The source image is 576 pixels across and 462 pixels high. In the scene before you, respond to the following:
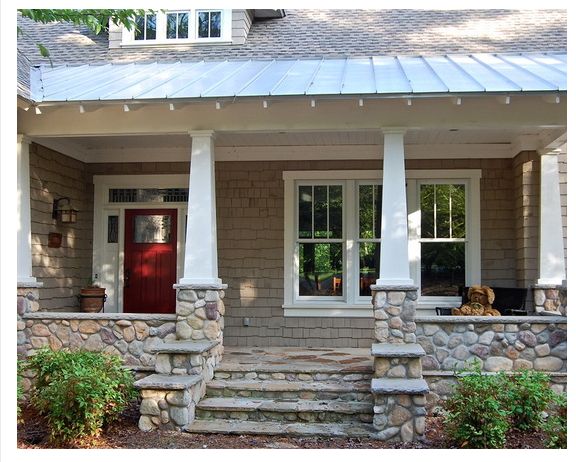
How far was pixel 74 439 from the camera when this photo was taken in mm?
6051

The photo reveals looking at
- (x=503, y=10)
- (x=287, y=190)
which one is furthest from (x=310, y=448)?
(x=503, y=10)

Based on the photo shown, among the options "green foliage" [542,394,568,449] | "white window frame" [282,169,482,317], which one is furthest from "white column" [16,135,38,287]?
"green foliage" [542,394,568,449]

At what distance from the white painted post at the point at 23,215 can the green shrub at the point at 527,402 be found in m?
5.67

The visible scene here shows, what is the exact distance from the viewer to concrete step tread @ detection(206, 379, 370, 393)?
6.76 m

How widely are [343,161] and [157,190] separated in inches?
118

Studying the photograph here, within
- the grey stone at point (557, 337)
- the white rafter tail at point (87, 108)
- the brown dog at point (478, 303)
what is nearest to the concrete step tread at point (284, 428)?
the grey stone at point (557, 337)

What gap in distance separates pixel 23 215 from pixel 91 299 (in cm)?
199

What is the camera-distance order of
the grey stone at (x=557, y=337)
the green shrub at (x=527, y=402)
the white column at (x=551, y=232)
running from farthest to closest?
1. the white column at (x=551, y=232)
2. the grey stone at (x=557, y=337)
3. the green shrub at (x=527, y=402)

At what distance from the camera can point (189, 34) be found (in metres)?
10.7

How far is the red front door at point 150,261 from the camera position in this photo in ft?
32.0

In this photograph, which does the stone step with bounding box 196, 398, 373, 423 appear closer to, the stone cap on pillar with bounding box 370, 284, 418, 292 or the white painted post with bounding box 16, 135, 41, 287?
the stone cap on pillar with bounding box 370, 284, 418, 292

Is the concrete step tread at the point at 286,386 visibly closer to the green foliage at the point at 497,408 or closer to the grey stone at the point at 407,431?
the grey stone at the point at 407,431

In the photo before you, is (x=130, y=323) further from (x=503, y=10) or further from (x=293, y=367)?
(x=503, y=10)

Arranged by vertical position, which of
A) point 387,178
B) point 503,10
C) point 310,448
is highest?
point 503,10
